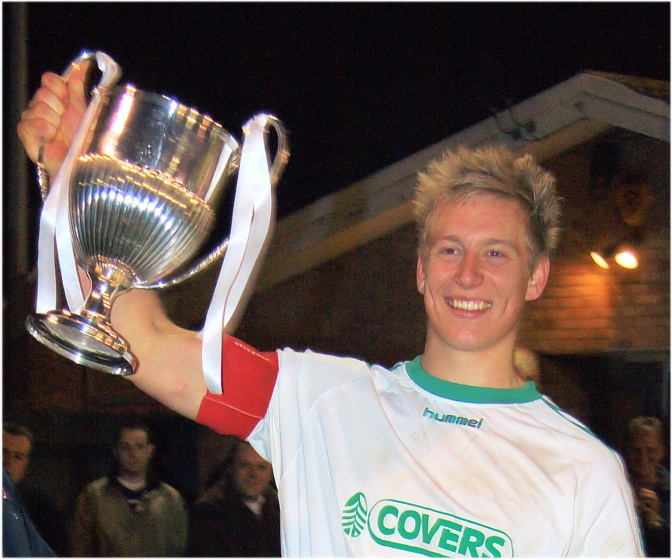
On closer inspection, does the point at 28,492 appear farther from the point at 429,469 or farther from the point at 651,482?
the point at 429,469

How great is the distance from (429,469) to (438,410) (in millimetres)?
131

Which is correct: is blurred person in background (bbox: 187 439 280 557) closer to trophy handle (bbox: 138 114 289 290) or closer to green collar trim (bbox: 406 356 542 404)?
green collar trim (bbox: 406 356 542 404)

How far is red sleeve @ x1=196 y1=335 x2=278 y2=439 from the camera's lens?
171 cm

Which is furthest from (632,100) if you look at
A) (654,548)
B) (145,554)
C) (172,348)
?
(172,348)

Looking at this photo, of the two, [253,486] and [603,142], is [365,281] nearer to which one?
[603,142]

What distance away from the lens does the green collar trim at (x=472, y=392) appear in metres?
1.74

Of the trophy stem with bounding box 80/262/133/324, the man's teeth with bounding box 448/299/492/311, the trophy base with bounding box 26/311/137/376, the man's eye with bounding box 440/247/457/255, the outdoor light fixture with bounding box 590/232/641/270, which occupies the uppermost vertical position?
the outdoor light fixture with bounding box 590/232/641/270

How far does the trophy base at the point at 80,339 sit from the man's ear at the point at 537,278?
876 millimetres

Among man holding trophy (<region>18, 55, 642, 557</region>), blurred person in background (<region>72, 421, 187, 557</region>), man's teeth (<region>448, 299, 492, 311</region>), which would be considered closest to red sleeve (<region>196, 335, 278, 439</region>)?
man holding trophy (<region>18, 55, 642, 557</region>)

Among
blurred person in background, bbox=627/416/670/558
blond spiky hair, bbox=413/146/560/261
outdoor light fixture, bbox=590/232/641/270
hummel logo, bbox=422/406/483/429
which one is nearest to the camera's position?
hummel logo, bbox=422/406/483/429

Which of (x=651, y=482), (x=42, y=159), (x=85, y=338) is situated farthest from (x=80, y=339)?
(x=651, y=482)

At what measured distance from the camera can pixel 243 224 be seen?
60.1 inches

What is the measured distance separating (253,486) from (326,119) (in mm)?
3007

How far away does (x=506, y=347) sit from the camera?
180cm
